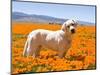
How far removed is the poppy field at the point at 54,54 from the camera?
7.63 feet

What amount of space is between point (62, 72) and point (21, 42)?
0.54 meters

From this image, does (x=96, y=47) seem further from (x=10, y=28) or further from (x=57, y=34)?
(x=10, y=28)

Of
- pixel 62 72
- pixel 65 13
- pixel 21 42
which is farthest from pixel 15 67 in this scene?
pixel 65 13

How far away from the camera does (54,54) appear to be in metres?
2.49

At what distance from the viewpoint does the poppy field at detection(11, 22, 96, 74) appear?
232 centimetres

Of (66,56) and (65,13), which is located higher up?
(65,13)

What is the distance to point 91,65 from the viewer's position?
8.67 ft

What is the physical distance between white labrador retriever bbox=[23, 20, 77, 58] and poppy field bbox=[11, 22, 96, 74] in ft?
0.13

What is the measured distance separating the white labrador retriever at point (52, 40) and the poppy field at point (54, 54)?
4 centimetres

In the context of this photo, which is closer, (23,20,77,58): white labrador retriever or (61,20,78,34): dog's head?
(23,20,77,58): white labrador retriever

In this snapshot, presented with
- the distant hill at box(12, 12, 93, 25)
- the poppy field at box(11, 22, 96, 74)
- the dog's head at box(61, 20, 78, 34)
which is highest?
the distant hill at box(12, 12, 93, 25)

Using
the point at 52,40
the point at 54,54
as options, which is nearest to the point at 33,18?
the point at 52,40

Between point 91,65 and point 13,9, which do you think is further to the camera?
point 91,65

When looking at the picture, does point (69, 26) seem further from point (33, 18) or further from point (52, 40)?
point (33, 18)
